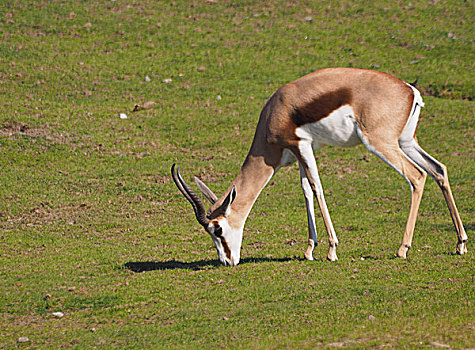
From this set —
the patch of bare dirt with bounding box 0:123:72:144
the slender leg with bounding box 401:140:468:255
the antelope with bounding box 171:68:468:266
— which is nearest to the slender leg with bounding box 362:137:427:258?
the antelope with bounding box 171:68:468:266

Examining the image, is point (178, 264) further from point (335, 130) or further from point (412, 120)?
point (412, 120)

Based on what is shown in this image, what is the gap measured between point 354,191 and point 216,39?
46.4 feet

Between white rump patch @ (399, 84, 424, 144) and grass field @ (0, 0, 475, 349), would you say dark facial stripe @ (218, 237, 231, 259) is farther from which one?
white rump patch @ (399, 84, 424, 144)

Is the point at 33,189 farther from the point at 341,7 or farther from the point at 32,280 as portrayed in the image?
the point at 341,7

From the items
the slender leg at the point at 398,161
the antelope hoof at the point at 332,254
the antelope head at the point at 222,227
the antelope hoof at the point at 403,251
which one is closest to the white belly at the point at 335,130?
the slender leg at the point at 398,161

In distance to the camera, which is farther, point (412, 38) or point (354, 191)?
point (412, 38)

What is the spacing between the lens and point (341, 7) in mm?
31125

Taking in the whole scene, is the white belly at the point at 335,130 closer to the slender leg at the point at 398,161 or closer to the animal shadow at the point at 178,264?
the slender leg at the point at 398,161

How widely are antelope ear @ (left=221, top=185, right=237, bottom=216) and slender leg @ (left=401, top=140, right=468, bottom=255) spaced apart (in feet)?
9.43

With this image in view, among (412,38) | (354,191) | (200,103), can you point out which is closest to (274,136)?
(354,191)

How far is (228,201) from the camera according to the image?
9.84 meters

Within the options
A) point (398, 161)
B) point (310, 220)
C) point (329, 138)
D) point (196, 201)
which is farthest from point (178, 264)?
point (398, 161)

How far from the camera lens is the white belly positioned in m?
9.53

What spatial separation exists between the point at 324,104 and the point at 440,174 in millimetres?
2213
